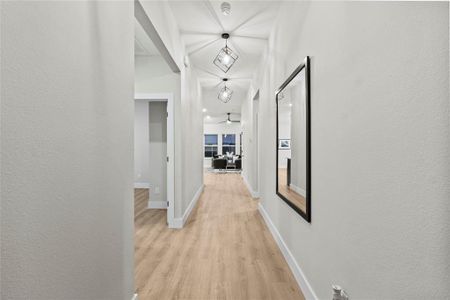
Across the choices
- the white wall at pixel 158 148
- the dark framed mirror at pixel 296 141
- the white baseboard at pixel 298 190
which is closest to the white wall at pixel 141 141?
the white wall at pixel 158 148

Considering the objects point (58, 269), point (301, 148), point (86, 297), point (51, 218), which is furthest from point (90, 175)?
point (301, 148)

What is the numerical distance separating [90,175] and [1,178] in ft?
1.51

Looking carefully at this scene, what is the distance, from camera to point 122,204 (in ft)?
4.93

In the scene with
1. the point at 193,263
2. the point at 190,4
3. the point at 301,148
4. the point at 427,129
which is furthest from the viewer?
the point at 190,4

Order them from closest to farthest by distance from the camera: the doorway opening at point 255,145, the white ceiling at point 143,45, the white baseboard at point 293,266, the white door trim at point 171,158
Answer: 1. the white baseboard at point 293,266
2. the white ceiling at point 143,45
3. the white door trim at point 171,158
4. the doorway opening at point 255,145

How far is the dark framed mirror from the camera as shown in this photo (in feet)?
6.06

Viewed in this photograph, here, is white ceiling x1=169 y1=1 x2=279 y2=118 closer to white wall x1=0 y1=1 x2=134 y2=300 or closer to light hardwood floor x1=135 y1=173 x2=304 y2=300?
white wall x1=0 y1=1 x2=134 y2=300

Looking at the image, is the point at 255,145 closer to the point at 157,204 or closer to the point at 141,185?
the point at 157,204

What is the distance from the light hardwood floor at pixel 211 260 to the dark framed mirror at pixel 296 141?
0.69 metres

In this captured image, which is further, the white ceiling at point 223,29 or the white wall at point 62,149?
the white ceiling at point 223,29

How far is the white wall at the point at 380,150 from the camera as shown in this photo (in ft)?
2.49

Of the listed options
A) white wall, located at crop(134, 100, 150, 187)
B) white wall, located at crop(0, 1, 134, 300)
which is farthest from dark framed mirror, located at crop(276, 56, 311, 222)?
white wall, located at crop(134, 100, 150, 187)

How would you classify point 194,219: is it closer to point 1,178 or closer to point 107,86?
point 107,86

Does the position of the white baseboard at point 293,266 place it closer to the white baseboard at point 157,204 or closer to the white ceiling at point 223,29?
the white baseboard at point 157,204
